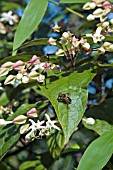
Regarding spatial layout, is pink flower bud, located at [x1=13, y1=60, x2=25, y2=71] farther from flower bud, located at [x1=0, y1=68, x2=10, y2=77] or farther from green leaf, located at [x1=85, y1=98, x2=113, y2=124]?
green leaf, located at [x1=85, y1=98, x2=113, y2=124]

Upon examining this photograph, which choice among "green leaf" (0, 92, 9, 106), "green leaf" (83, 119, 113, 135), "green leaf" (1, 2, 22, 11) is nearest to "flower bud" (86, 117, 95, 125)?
"green leaf" (83, 119, 113, 135)

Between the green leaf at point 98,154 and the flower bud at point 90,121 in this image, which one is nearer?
the green leaf at point 98,154

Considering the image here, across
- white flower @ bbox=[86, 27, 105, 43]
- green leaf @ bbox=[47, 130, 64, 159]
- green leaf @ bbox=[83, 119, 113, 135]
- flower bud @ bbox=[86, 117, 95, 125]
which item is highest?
white flower @ bbox=[86, 27, 105, 43]

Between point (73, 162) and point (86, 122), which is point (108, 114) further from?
point (73, 162)

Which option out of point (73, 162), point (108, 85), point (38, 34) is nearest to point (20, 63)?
point (73, 162)

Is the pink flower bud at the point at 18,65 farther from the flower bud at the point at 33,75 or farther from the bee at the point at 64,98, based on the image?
the bee at the point at 64,98

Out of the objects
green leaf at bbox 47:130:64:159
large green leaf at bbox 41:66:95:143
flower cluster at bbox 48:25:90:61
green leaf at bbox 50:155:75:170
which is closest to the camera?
large green leaf at bbox 41:66:95:143

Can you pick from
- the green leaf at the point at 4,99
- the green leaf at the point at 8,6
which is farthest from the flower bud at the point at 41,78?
the green leaf at the point at 8,6
